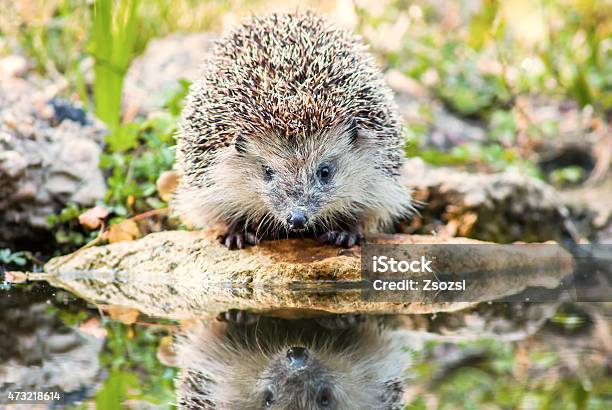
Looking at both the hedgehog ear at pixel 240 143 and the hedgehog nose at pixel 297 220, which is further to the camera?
the hedgehog ear at pixel 240 143

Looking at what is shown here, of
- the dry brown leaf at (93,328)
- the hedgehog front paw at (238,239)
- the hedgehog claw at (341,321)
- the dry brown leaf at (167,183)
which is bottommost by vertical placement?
the dry brown leaf at (93,328)

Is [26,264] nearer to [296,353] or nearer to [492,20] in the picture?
[296,353]

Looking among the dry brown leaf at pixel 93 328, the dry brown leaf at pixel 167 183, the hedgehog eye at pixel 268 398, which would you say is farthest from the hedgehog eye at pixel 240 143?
the hedgehog eye at pixel 268 398

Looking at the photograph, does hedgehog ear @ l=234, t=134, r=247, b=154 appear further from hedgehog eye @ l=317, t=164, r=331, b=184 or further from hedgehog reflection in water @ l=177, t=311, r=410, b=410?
hedgehog reflection in water @ l=177, t=311, r=410, b=410

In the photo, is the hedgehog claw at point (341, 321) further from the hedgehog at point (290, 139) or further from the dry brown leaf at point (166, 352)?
the hedgehog at point (290, 139)

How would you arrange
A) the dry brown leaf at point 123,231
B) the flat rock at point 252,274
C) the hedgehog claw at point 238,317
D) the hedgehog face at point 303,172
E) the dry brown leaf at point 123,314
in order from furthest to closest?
the dry brown leaf at point 123,231 < the hedgehog face at point 303,172 < the flat rock at point 252,274 < the dry brown leaf at point 123,314 < the hedgehog claw at point 238,317

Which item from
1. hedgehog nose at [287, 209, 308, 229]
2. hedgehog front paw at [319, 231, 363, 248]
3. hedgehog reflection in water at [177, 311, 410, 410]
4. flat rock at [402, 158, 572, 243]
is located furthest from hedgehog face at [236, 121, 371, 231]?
flat rock at [402, 158, 572, 243]
